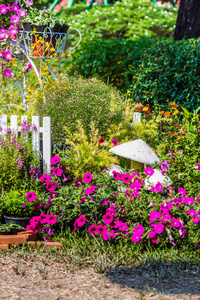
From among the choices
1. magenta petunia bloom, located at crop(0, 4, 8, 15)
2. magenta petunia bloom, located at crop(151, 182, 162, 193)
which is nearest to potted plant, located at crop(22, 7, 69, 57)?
magenta petunia bloom, located at crop(0, 4, 8, 15)

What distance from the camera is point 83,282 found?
2.92m

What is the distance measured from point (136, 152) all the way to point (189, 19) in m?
4.45

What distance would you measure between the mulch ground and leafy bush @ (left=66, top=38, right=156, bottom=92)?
4.47 meters

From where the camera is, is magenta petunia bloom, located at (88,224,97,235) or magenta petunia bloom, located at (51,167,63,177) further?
magenta petunia bloom, located at (51,167,63,177)

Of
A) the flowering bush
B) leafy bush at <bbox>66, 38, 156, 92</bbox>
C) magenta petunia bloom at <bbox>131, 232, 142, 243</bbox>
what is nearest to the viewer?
magenta petunia bloom at <bbox>131, 232, 142, 243</bbox>

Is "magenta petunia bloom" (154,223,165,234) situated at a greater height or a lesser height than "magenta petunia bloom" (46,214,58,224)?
greater

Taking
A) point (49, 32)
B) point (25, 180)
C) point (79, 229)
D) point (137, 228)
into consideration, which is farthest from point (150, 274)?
point (49, 32)

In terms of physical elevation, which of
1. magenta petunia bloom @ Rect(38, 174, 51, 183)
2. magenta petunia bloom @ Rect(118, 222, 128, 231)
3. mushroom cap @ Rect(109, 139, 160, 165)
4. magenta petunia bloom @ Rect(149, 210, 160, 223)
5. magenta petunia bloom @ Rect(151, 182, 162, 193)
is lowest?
magenta petunia bloom @ Rect(118, 222, 128, 231)

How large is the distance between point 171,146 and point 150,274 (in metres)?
1.92

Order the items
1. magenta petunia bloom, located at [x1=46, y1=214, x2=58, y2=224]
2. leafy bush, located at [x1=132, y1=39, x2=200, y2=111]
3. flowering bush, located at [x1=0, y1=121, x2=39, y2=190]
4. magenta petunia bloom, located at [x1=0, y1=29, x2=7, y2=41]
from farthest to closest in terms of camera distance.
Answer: leafy bush, located at [x1=132, y1=39, x2=200, y2=111] < magenta petunia bloom, located at [x1=0, y1=29, x2=7, y2=41] < flowering bush, located at [x1=0, y1=121, x2=39, y2=190] < magenta petunia bloom, located at [x1=46, y1=214, x2=58, y2=224]

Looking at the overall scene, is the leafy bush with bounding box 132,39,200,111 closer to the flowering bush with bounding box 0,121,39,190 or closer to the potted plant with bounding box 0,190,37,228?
the flowering bush with bounding box 0,121,39,190

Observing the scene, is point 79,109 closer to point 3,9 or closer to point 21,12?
point 21,12

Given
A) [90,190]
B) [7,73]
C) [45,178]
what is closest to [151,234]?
[90,190]

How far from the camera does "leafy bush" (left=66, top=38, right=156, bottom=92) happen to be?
713 centimetres
